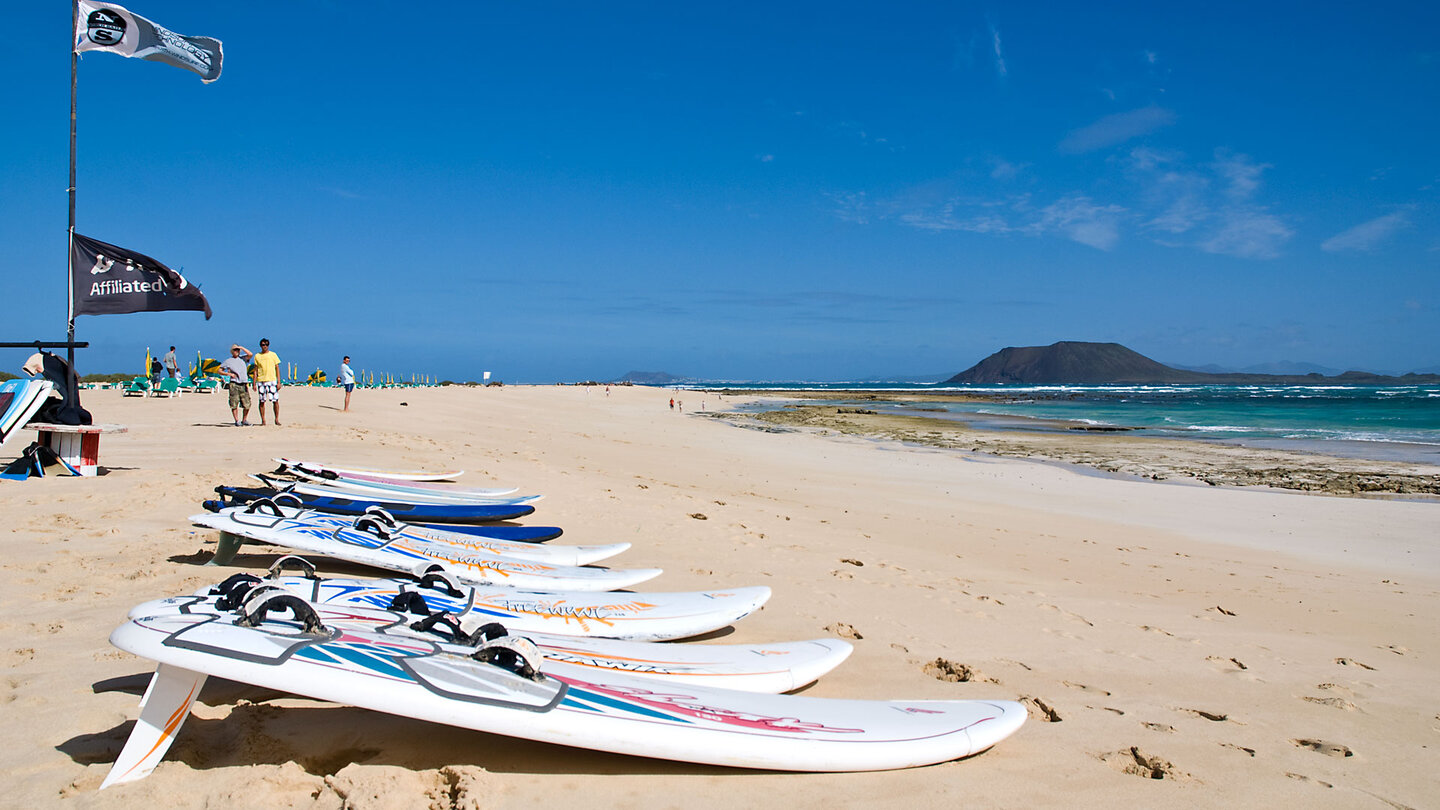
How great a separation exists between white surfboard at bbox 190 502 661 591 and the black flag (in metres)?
4.57

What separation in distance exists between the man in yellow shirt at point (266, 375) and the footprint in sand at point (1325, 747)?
1378 cm

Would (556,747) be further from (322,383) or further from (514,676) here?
(322,383)

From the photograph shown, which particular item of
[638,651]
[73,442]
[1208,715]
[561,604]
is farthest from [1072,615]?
[73,442]

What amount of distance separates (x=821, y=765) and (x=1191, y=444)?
20.6m

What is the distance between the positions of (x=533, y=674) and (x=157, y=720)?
1.08m

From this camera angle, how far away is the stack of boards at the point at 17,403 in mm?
6762

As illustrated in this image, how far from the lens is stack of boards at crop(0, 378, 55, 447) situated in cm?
676

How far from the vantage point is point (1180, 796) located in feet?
7.89

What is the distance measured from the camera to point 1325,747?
2.88m

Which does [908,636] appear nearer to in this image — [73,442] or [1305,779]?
[1305,779]

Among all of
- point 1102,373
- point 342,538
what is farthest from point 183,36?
point 1102,373

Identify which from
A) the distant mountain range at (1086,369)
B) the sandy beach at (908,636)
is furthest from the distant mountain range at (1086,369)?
the sandy beach at (908,636)

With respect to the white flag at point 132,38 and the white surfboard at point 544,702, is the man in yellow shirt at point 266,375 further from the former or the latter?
the white surfboard at point 544,702

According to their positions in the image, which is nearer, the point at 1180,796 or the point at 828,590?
the point at 1180,796
